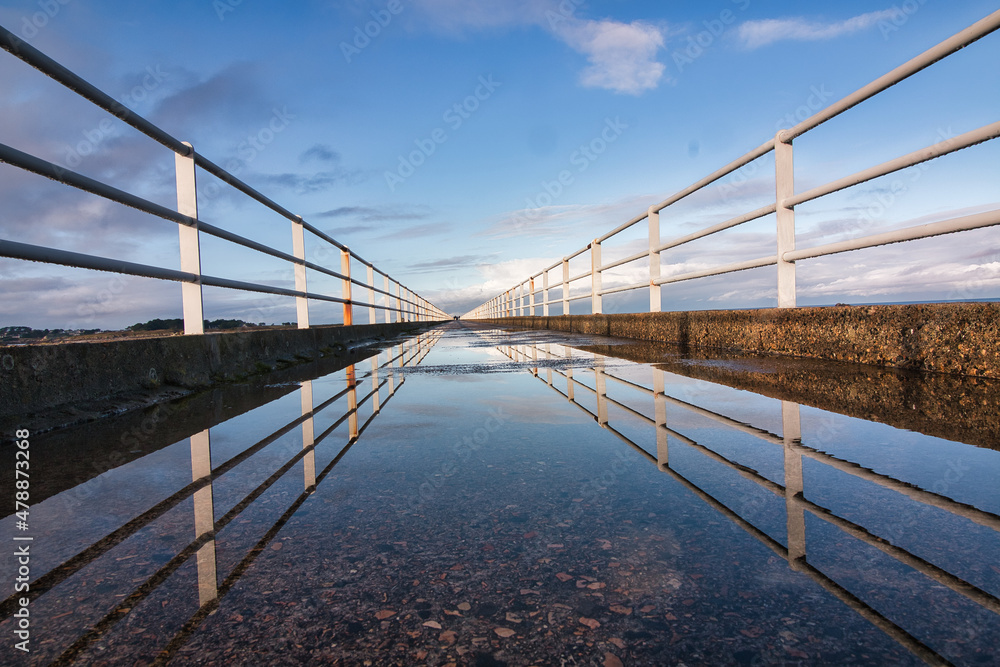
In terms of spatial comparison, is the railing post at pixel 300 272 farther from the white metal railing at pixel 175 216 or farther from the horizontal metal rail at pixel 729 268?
the horizontal metal rail at pixel 729 268

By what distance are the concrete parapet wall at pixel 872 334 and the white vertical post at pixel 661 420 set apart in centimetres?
121

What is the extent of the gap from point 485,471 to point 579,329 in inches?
354

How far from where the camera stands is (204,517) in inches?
51.4

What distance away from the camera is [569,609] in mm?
879

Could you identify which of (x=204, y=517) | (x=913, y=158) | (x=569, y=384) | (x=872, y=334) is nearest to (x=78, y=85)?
(x=204, y=517)

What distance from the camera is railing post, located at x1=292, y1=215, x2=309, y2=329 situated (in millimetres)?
A: 5809

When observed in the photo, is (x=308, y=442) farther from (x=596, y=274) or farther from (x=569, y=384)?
(x=596, y=274)

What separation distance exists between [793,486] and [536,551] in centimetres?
70

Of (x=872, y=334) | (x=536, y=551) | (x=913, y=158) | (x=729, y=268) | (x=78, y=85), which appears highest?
(x=78, y=85)

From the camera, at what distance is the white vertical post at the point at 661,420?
164 cm

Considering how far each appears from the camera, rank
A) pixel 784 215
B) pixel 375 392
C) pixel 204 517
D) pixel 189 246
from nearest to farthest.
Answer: pixel 204 517 < pixel 375 392 < pixel 189 246 < pixel 784 215

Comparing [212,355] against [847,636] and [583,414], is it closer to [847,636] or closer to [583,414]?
[583,414]

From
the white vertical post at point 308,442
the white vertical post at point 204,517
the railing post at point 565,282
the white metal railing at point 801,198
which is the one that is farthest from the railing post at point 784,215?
the railing post at point 565,282

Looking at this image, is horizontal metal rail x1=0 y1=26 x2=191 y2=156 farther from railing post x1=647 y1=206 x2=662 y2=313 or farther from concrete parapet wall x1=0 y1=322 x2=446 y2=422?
railing post x1=647 y1=206 x2=662 y2=313
